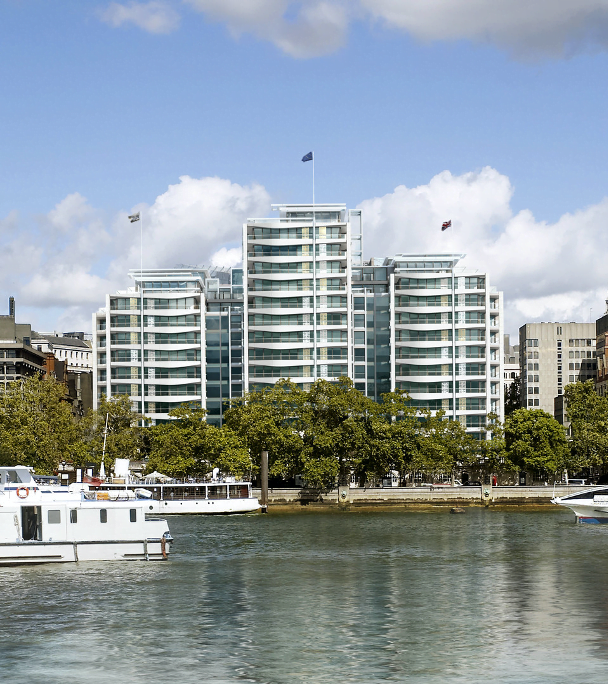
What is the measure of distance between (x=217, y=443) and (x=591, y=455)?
190 ft

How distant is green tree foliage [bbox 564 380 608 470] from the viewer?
169m

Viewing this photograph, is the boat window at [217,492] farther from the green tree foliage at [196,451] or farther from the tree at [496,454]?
the tree at [496,454]

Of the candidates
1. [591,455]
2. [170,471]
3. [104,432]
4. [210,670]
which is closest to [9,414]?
[104,432]

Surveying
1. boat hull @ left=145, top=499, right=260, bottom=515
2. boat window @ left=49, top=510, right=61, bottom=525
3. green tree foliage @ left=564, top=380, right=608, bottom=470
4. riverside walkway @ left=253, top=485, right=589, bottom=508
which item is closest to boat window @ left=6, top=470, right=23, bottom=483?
boat window @ left=49, top=510, right=61, bottom=525

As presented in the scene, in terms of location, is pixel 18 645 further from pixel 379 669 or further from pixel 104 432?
pixel 104 432

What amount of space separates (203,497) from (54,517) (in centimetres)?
6537

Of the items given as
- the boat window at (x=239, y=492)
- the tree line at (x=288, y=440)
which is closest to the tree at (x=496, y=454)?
the tree line at (x=288, y=440)

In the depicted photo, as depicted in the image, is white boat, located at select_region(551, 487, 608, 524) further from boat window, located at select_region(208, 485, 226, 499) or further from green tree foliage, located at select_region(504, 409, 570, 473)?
boat window, located at select_region(208, 485, 226, 499)

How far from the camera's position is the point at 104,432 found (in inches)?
6270

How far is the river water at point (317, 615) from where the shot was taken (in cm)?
4462

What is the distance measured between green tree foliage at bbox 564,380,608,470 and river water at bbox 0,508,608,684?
2833 inches

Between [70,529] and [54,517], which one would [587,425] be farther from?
[54,517]

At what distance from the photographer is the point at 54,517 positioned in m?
79.5

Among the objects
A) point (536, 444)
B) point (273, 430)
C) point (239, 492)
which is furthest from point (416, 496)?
point (239, 492)
